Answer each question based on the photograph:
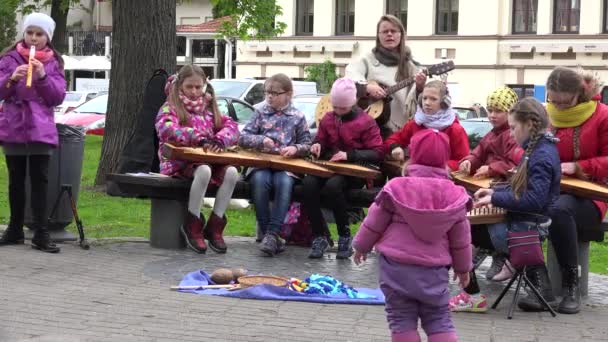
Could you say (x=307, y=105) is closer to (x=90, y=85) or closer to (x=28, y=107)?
(x=28, y=107)

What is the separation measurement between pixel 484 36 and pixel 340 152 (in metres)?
36.6

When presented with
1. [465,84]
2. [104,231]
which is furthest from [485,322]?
[465,84]

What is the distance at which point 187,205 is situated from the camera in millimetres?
10070

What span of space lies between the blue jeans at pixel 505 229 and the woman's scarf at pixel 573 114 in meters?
0.89

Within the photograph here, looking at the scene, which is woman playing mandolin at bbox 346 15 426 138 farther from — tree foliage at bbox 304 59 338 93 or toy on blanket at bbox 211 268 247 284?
tree foliage at bbox 304 59 338 93

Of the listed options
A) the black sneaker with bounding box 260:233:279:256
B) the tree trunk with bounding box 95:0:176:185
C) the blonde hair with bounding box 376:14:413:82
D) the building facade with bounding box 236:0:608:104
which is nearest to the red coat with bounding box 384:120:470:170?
the blonde hair with bounding box 376:14:413:82

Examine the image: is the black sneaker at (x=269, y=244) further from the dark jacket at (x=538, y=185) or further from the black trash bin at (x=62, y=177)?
the dark jacket at (x=538, y=185)

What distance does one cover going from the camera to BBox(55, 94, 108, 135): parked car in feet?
89.9

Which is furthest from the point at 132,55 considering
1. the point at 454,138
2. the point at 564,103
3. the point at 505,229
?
the point at 505,229

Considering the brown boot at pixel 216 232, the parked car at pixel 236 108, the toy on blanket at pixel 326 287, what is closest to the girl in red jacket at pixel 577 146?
the toy on blanket at pixel 326 287

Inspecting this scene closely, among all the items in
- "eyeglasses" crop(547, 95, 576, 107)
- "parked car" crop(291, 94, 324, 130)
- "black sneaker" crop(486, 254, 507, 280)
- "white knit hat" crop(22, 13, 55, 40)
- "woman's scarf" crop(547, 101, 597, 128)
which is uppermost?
"white knit hat" crop(22, 13, 55, 40)

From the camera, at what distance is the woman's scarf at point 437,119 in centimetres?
922

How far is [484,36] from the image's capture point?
4547 centimetres

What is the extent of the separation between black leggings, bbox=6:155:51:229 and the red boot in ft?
3.76
